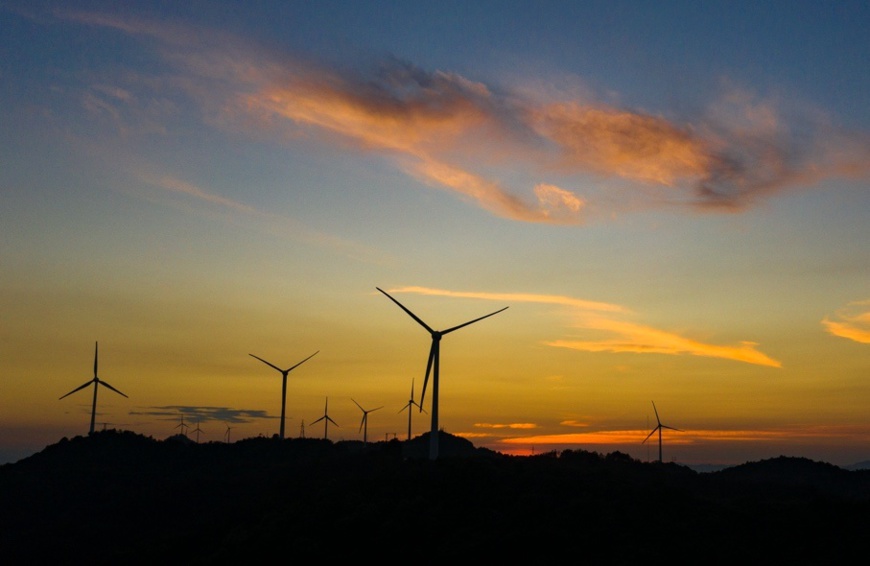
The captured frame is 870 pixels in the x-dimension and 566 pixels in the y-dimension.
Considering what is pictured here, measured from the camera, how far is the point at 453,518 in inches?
3487

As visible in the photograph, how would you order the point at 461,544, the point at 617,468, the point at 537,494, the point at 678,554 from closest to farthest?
the point at 678,554, the point at 461,544, the point at 537,494, the point at 617,468

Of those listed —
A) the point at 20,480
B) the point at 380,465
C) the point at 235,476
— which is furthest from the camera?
the point at 20,480

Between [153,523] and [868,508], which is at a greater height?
[868,508]

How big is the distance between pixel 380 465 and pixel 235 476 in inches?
1385

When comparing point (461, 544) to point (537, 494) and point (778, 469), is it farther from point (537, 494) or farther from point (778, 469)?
point (778, 469)

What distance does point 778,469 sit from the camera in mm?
198000

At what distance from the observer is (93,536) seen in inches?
5118

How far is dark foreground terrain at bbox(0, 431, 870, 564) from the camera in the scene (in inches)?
3014

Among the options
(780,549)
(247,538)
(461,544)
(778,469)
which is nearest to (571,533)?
(461,544)

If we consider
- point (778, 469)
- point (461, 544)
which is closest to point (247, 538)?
point (461, 544)

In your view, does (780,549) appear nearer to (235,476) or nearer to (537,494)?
(537,494)

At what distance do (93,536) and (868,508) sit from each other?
343 feet

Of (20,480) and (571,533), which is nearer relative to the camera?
(571,533)

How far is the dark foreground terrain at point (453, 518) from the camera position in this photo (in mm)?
76562
